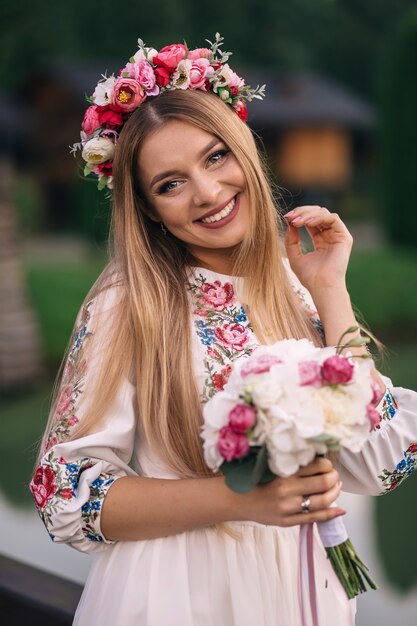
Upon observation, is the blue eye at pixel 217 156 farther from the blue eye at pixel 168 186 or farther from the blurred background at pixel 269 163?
the blurred background at pixel 269 163

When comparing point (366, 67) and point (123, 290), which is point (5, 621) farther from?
point (366, 67)

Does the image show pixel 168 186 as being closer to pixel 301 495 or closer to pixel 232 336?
pixel 232 336

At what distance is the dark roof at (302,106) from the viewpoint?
22.6 meters

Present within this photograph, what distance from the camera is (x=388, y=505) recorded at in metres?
5.14

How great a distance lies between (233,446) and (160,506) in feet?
1.17

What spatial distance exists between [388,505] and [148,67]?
12.7ft

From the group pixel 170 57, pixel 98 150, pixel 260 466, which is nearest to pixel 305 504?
pixel 260 466

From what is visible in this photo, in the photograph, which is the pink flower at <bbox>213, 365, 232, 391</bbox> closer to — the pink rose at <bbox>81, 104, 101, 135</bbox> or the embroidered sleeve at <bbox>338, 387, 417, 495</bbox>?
the embroidered sleeve at <bbox>338, 387, 417, 495</bbox>

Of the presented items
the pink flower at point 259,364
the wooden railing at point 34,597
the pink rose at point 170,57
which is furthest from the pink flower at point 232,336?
the wooden railing at point 34,597

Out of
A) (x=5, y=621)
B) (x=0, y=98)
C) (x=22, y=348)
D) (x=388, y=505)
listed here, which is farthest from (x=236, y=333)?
(x=0, y=98)

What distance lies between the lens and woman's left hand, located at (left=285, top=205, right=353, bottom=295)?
6.53 feet

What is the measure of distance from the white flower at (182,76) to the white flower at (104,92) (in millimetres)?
150

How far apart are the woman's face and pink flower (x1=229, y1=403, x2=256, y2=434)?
1.93 ft

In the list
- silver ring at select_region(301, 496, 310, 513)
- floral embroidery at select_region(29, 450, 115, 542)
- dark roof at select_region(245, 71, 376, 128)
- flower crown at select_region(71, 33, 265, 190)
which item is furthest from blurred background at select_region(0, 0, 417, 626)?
silver ring at select_region(301, 496, 310, 513)
